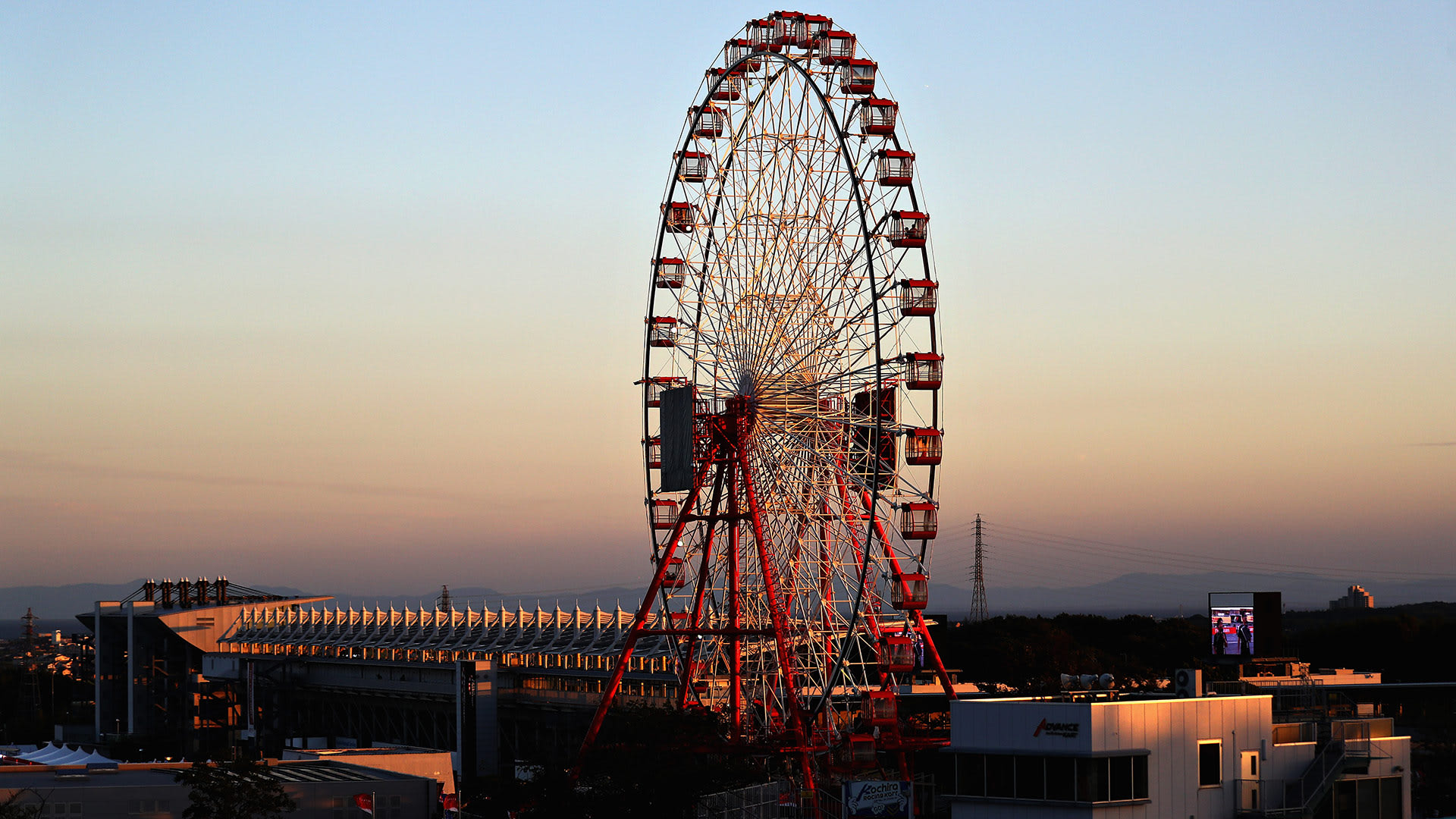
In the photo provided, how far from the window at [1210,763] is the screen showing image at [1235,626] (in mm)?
25107

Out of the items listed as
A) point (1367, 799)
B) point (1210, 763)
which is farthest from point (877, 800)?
point (1367, 799)

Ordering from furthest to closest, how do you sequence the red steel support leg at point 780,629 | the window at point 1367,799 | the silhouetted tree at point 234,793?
the red steel support leg at point 780,629 → the silhouetted tree at point 234,793 → the window at point 1367,799

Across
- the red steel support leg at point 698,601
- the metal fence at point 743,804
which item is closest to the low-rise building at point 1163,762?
the metal fence at point 743,804

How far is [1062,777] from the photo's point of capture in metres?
50.3

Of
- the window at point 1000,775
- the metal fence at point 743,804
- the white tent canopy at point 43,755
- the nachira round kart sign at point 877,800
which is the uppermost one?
the window at point 1000,775

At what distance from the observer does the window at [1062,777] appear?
50031mm

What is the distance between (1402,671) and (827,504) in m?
78.4

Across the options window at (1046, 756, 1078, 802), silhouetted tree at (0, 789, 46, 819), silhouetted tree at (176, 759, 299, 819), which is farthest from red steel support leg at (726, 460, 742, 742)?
window at (1046, 756, 1078, 802)

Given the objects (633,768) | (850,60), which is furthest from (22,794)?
(850,60)

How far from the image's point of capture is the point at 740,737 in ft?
256

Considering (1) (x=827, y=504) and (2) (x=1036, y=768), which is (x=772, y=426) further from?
(2) (x=1036, y=768)

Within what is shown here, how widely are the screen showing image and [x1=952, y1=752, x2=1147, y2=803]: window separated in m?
28.3

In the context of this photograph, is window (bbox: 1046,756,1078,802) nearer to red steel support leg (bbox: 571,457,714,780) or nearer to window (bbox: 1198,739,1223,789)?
window (bbox: 1198,739,1223,789)

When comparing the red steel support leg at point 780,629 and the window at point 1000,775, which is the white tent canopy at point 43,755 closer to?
the red steel support leg at point 780,629
